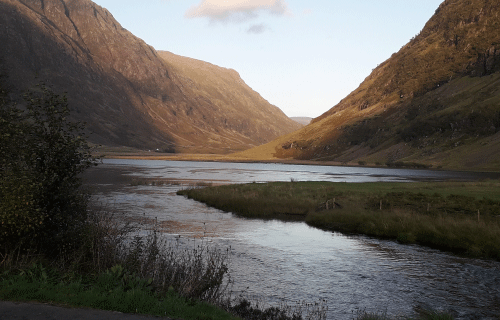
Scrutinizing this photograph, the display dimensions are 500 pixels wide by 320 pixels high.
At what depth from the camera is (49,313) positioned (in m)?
12.2

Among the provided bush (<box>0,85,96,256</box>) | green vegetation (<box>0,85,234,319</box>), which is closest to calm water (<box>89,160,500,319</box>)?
green vegetation (<box>0,85,234,319</box>)

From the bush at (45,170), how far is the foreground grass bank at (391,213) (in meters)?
25.8

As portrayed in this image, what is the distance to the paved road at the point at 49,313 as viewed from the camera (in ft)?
39.0

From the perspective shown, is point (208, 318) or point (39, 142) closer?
point (208, 318)

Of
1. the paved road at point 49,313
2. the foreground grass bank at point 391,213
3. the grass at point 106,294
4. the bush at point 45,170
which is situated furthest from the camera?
the foreground grass bank at point 391,213

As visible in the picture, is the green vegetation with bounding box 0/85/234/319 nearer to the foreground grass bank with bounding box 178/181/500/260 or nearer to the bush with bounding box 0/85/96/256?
the bush with bounding box 0/85/96/256

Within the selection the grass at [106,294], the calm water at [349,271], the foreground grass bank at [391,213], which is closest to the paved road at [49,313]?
the grass at [106,294]

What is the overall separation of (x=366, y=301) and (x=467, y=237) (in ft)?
49.3

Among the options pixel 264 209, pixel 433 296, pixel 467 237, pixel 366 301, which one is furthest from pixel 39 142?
pixel 264 209

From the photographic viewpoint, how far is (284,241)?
112 ft

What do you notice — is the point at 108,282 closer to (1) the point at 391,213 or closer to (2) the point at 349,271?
(2) the point at 349,271

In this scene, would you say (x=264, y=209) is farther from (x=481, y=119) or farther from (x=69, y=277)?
(x=481, y=119)

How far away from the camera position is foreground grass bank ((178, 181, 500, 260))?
1245 inches

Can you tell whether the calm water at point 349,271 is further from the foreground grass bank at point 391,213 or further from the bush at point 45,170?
the bush at point 45,170
